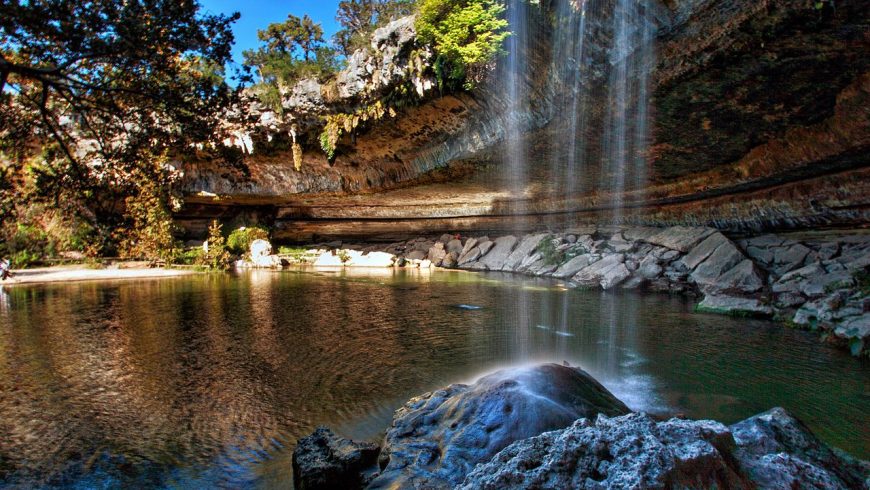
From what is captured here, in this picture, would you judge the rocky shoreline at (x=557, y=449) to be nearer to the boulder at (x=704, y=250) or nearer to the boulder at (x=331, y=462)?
the boulder at (x=331, y=462)

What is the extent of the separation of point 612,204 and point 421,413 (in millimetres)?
17438

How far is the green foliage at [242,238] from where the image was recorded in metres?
26.7

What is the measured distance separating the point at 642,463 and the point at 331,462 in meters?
2.53

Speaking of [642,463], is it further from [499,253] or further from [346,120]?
[499,253]

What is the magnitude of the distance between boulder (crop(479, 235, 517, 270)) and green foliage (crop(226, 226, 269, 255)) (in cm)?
1397

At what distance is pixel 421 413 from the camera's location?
3990 millimetres

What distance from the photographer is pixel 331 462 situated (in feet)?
11.4

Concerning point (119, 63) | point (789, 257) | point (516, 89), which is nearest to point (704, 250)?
point (789, 257)

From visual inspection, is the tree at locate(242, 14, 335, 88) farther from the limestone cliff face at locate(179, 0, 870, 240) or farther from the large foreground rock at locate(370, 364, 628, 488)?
the large foreground rock at locate(370, 364, 628, 488)

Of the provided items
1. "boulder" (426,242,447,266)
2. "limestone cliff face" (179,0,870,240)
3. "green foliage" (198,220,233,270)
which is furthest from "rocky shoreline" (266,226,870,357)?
"green foliage" (198,220,233,270)

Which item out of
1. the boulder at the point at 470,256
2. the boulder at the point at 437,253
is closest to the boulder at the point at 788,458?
the boulder at the point at 470,256

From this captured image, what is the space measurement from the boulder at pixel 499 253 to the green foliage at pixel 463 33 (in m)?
10.7

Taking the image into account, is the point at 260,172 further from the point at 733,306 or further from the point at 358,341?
the point at 733,306

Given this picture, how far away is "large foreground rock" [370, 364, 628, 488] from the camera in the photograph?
3068mm
